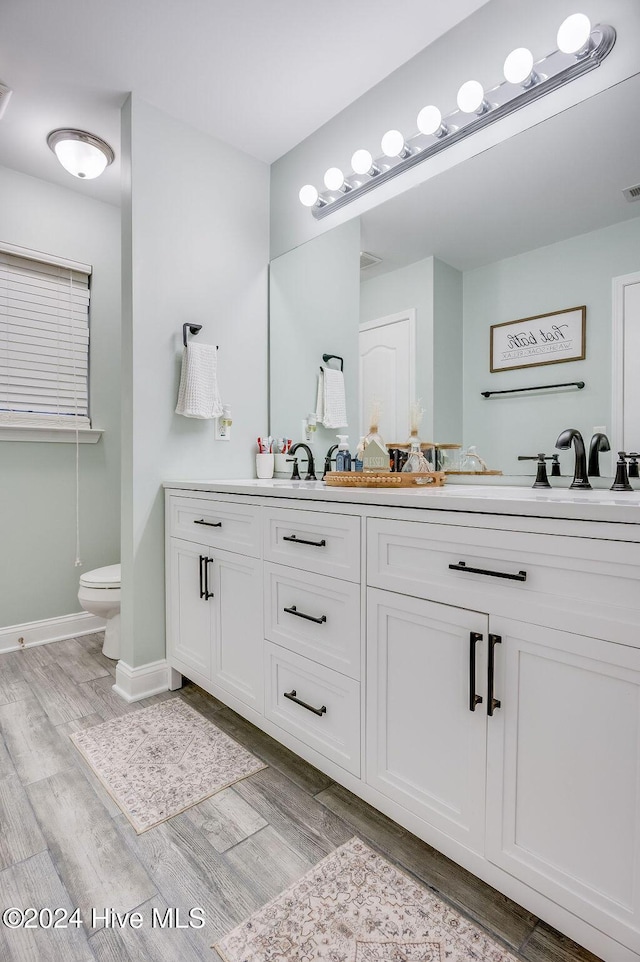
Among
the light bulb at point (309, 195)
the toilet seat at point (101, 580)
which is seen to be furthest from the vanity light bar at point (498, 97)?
the toilet seat at point (101, 580)

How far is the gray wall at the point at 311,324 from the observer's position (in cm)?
211

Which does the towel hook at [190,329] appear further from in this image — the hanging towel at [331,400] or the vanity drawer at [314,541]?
the vanity drawer at [314,541]

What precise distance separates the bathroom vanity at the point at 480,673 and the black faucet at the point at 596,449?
124 millimetres

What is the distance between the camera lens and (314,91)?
2006 mm

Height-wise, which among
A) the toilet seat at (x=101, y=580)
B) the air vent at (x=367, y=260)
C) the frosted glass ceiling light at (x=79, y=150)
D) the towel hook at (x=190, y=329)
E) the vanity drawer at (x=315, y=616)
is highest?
the frosted glass ceiling light at (x=79, y=150)

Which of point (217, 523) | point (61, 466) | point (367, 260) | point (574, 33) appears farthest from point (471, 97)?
point (61, 466)

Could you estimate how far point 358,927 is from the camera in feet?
3.43

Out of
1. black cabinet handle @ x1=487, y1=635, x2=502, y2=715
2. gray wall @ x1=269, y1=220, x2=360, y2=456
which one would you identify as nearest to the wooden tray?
gray wall @ x1=269, y1=220, x2=360, y2=456

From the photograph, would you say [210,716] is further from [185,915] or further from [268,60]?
[268,60]

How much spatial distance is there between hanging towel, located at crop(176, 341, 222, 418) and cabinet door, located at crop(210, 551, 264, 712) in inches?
26.3

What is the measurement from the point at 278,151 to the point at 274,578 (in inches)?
A: 82.2

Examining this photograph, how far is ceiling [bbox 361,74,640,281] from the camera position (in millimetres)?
1387

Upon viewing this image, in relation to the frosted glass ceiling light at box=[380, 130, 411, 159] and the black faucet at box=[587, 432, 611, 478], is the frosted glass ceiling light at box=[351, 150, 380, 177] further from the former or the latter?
the black faucet at box=[587, 432, 611, 478]

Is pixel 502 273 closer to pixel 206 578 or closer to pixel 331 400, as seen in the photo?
pixel 331 400
